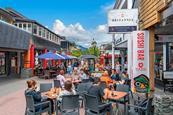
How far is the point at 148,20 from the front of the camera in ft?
45.1

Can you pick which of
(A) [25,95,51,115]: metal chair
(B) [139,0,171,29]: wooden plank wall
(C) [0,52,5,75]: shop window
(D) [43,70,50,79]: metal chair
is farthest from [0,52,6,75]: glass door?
→ (A) [25,95,51,115]: metal chair

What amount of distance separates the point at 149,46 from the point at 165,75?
9.66 ft

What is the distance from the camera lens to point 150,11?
43.2 feet

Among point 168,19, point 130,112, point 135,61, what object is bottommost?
point 130,112

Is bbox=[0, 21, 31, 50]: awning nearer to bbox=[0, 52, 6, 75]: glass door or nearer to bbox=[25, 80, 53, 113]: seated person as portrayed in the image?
bbox=[0, 52, 6, 75]: glass door

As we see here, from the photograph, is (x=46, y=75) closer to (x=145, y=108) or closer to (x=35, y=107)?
(x=35, y=107)

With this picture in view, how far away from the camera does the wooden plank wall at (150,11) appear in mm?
11417

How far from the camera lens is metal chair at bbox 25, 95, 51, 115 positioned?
383 inches

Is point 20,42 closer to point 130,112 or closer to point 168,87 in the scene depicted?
point 168,87

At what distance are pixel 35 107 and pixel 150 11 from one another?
623cm

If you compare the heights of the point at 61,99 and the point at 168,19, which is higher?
the point at 168,19

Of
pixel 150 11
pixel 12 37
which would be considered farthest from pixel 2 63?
pixel 150 11

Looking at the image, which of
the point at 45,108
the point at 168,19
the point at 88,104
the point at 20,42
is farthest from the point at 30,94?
the point at 20,42

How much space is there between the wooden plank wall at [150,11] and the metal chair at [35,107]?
195 inches
